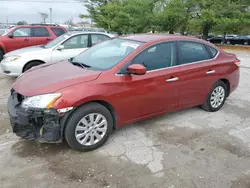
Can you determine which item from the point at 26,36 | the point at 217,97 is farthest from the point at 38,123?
the point at 26,36

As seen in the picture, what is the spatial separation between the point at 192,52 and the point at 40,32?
25.0 feet

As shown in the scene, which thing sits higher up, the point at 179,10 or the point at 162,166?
the point at 179,10

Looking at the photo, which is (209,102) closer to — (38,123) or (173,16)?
(38,123)

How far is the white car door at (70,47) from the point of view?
6422 millimetres

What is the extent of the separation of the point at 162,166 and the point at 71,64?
211cm

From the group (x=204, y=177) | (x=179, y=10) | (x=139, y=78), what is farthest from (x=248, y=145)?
(x=179, y=10)

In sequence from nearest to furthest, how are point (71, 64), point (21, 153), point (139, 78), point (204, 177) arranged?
point (204, 177), point (21, 153), point (139, 78), point (71, 64)

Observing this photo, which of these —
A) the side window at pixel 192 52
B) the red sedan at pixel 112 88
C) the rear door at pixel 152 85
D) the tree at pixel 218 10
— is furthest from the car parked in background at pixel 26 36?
the tree at pixel 218 10

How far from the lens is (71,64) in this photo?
3762mm

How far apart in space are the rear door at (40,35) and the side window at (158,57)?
7173 mm

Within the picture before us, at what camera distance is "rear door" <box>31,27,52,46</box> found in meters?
9.63

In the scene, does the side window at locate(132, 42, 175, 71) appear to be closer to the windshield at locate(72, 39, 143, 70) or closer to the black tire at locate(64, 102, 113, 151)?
the windshield at locate(72, 39, 143, 70)

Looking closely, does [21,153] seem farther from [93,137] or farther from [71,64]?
[71,64]

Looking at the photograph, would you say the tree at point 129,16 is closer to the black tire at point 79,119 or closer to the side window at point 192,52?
the side window at point 192,52
